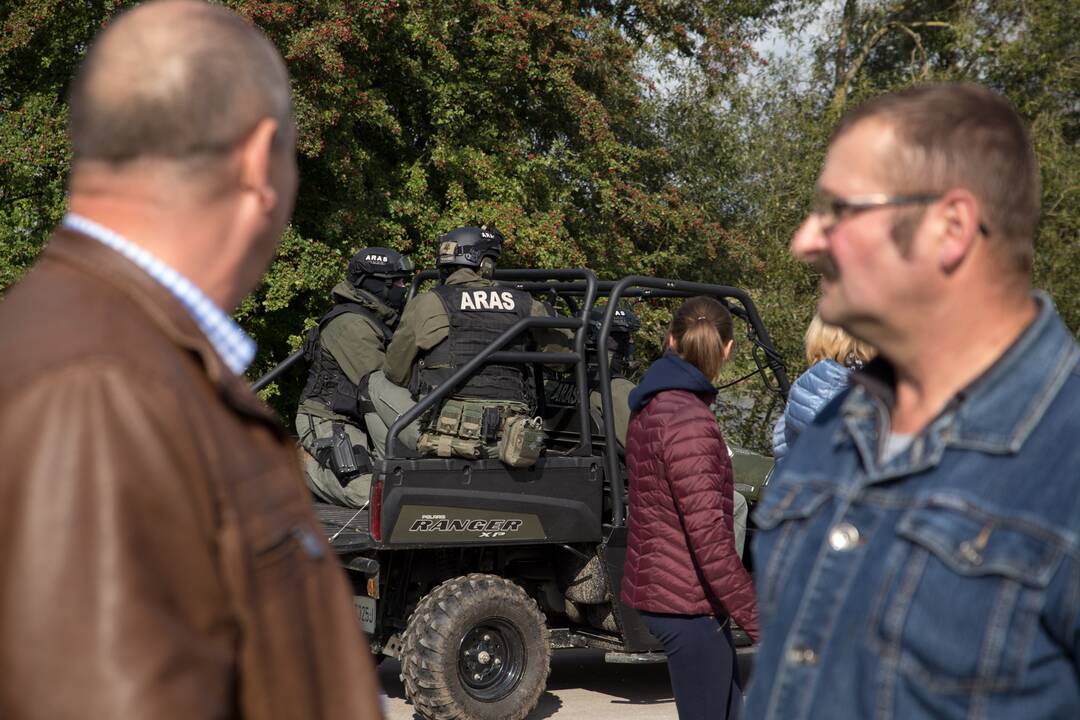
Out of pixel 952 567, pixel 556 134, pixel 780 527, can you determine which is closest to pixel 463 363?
pixel 780 527

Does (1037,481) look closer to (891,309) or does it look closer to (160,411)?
(891,309)

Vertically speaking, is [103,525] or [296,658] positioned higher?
[103,525]

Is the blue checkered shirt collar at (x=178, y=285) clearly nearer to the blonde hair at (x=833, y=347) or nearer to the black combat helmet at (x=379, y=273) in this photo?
the blonde hair at (x=833, y=347)

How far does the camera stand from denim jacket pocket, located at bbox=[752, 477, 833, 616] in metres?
2.10

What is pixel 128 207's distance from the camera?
154 cm

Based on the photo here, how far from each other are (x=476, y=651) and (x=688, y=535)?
89.7 inches

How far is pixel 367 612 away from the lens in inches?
272

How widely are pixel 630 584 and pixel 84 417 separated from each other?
407 cm

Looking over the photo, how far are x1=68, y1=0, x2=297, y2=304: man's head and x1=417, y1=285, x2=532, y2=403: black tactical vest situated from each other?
5422 millimetres

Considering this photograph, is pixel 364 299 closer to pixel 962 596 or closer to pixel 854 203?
pixel 854 203

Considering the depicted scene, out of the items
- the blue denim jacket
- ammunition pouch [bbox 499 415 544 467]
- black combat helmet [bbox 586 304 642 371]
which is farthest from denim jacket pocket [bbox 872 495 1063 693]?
black combat helmet [bbox 586 304 642 371]

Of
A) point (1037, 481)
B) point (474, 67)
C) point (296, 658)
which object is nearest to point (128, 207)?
point (296, 658)

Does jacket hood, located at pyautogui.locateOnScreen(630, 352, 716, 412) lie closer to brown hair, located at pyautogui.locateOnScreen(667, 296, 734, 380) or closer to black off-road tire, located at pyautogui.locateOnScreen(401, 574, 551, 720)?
brown hair, located at pyautogui.locateOnScreen(667, 296, 734, 380)

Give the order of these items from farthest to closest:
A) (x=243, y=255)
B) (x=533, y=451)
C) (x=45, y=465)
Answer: (x=533, y=451) → (x=243, y=255) → (x=45, y=465)
